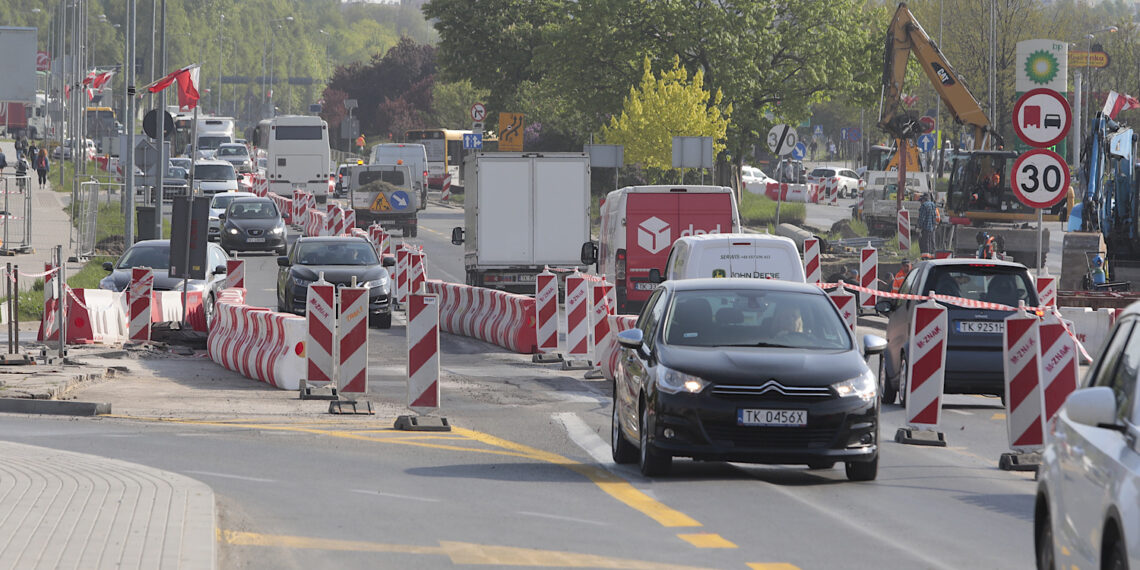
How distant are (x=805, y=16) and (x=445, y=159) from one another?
36075 mm

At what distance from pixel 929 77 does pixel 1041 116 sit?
27.6 m

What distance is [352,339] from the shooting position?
16625 mm

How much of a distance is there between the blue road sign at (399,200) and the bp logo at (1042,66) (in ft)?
74.7

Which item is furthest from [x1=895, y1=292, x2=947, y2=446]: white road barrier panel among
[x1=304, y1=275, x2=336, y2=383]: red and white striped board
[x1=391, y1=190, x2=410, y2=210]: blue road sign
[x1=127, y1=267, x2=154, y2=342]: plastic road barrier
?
[x1=391, y1=190, x2=410, y2=210]: blue road sign

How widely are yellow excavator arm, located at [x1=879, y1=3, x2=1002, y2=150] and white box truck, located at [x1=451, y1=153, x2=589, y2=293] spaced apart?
16.5m

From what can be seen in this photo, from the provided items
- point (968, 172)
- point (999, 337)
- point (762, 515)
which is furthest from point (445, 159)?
point (762, 515)

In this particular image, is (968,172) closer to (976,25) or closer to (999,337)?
(999,337)

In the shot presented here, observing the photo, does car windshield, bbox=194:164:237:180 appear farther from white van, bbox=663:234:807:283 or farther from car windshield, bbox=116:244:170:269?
white van, bbox=663:234:807:283

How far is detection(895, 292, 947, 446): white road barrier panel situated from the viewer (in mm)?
14562

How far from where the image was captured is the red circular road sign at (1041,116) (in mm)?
18250

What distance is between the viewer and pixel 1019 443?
1336cm

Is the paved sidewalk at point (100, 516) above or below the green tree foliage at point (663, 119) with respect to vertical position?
below

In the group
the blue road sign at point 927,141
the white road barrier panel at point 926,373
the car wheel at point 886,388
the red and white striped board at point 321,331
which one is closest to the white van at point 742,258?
the car wheel at point 886,388

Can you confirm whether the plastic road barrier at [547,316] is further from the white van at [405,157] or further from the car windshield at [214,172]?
the white van at [405,157]
